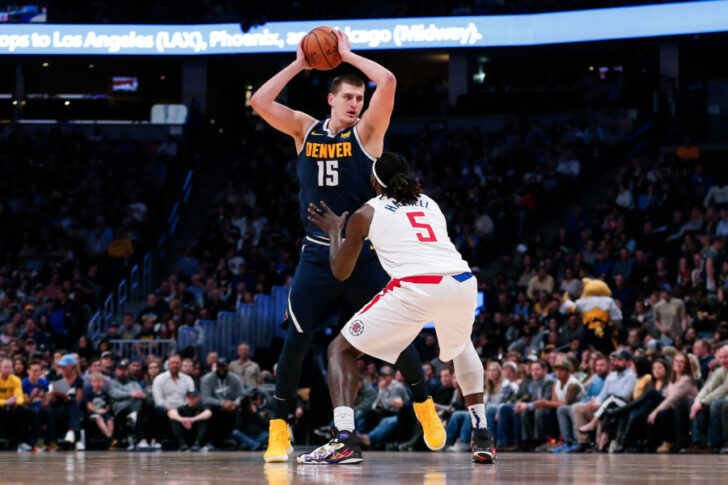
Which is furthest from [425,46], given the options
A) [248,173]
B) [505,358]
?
[505,358]

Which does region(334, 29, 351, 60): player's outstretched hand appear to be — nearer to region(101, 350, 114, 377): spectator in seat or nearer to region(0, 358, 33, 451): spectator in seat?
region(0, 358, 33, 451): spectator in seat

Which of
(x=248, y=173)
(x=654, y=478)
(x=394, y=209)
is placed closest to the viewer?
(x=654, y=478)

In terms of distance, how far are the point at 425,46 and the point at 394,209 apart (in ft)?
67.9

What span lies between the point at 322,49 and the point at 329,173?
0.81 meters

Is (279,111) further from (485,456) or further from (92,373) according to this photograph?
(92,373)

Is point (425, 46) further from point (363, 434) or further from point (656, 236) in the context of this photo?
point (363, 434)

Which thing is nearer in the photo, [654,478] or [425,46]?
[654,478]

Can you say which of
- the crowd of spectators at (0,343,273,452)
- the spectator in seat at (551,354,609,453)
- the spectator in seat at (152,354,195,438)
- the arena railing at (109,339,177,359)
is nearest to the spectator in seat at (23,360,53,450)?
the crowd of spectators at (0,343,273,452)

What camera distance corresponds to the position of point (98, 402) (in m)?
15.7

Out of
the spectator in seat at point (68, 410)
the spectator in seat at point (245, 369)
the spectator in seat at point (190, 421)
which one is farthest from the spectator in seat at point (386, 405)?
the spectator in seat at point (68, 410)

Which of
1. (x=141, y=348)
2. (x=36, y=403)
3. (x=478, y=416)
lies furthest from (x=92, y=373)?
(x=478, y=416)

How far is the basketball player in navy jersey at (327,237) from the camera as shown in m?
7.14

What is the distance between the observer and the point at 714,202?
19.4 m

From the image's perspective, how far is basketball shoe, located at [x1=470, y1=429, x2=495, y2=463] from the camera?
269 inches
